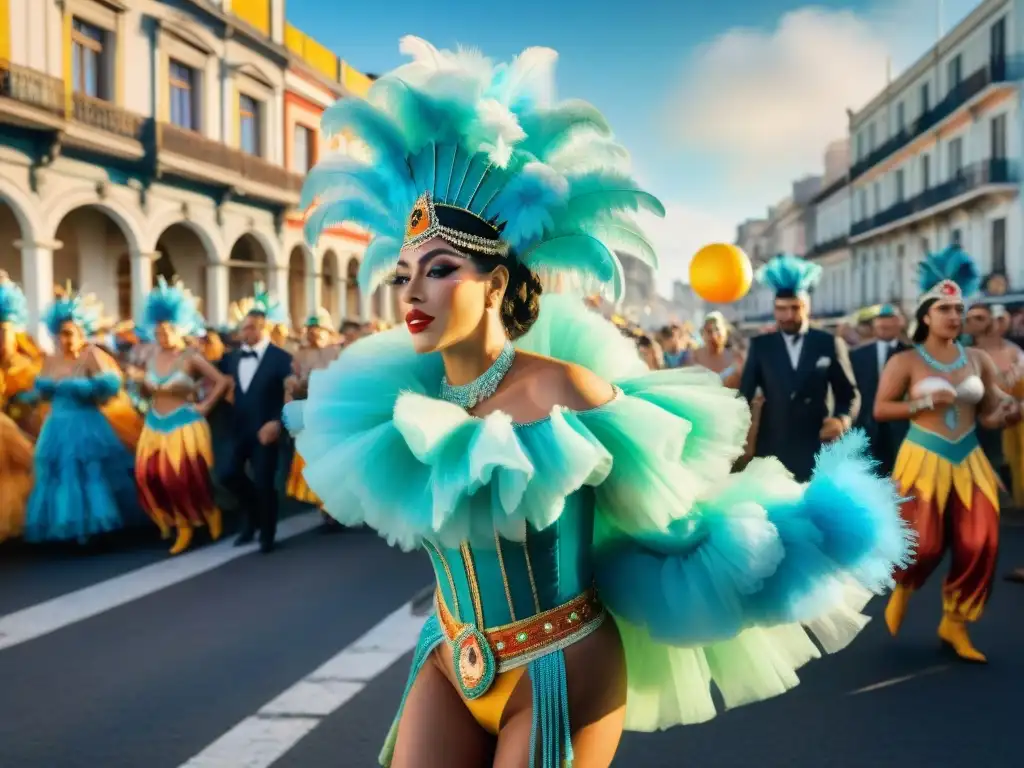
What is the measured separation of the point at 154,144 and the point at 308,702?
19440 millimetres

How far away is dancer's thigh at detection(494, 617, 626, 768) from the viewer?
200 centimetres

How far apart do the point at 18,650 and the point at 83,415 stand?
327 centimetres

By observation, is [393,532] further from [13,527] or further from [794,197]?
[794,197]

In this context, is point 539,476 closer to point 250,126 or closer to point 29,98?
point 29,98

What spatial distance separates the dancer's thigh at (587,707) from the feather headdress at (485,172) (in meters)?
0.82

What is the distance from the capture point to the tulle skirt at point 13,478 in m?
7.76

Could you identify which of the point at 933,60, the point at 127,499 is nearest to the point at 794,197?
the point at 933,60

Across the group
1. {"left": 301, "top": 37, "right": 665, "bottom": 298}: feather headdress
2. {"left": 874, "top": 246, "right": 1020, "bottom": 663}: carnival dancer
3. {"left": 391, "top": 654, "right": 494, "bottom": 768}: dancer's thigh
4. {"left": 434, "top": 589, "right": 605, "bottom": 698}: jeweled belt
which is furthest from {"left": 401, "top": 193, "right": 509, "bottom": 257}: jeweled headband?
{"left": 874, "top": 246, "right": 1020, "bottom": 663}: carnival dancer

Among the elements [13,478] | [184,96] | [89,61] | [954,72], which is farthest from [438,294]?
[954,72]

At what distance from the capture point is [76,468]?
796 cm

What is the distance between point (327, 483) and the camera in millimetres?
2027

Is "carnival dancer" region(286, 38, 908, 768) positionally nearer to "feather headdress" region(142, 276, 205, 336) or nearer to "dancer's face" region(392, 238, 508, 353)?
"dancer's face" region(392, 238, 508, 353)

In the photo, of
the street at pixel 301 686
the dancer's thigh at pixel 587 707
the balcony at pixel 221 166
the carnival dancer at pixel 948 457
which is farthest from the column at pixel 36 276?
the dancer's thigh at pixel 587 707

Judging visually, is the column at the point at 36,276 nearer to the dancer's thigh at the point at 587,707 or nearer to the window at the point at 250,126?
the window at the point at 250,126
